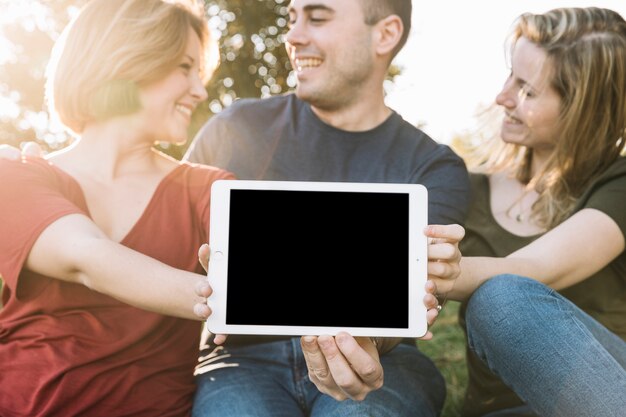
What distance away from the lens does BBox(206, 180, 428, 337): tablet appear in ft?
6.06

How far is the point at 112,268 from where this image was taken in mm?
1999

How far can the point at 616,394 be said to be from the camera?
1.84 meters

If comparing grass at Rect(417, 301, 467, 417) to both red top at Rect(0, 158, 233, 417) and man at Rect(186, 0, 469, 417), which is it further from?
red top at Rect(0, 158, 233, 417)

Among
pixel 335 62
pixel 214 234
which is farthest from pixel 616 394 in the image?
pixel 335 62

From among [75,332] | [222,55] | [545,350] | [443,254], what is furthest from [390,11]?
[222,55]

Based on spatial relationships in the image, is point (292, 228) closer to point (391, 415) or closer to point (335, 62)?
point (391, 415)

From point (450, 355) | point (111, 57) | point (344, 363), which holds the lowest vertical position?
point (450, 355)

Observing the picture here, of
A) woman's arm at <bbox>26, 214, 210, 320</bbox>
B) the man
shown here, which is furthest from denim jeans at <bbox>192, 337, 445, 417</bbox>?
woman's arm at <bbox>26, 214, 210, 320</bbox>

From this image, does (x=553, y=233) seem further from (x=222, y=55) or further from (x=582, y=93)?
(x=222, y=55)

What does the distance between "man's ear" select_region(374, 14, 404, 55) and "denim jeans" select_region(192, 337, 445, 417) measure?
1.46 metres

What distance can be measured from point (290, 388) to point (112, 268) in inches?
32.2

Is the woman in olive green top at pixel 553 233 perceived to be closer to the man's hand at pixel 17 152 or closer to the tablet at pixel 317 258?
the tablet at pixel 317 258

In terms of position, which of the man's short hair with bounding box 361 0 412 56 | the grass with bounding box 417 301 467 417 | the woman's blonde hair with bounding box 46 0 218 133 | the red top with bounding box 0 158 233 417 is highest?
the woman's blonde hair with bounding box 46 0 218 133

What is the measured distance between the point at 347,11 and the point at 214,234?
173cm
